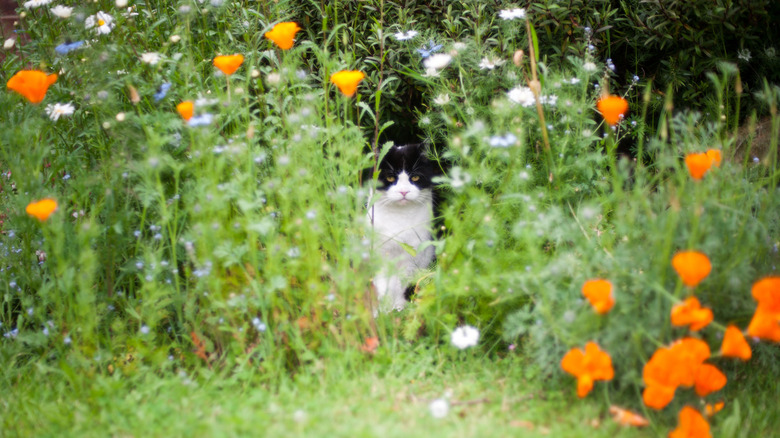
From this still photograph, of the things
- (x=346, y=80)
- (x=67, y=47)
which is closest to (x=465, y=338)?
(x=346, y=80)

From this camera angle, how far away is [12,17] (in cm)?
393

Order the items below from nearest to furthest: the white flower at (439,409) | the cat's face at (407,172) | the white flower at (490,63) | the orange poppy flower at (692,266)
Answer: the orange poppy flower at (692,266), the white flower at (439,409), the white flower at (490,63), the cat's face at (407,172)

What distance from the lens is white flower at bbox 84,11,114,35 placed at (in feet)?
7.41

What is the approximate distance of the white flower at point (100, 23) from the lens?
7.41ft

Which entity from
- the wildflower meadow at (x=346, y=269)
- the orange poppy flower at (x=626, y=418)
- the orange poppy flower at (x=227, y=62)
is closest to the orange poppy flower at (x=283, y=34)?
the wildflower meadow at (x=346, y=269)

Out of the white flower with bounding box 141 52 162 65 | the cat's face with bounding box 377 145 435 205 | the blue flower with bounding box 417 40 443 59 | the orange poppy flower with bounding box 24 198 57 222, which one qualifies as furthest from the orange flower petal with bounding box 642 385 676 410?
the white flower with bounding box 141 52 162 65

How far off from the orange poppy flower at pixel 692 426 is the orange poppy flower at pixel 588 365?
8.7 inches

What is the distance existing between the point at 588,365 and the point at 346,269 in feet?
2.71

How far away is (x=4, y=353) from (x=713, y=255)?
8.00ft

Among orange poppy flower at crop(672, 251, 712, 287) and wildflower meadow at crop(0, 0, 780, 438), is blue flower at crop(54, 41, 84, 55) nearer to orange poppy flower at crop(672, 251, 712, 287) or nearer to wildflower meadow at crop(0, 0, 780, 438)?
wildflower meadow at crop(0, 0, 780, 438)

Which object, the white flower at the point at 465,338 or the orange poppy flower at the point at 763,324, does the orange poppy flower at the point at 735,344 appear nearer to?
the orange poppy flower at the point at 763,324

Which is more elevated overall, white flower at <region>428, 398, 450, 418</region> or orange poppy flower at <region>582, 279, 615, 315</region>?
orange poppy flower at <region>582, 279, 615, 315</region>

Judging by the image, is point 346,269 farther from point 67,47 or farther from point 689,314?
point 67,47

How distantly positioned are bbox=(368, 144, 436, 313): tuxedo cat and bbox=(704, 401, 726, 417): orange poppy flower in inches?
50.6
